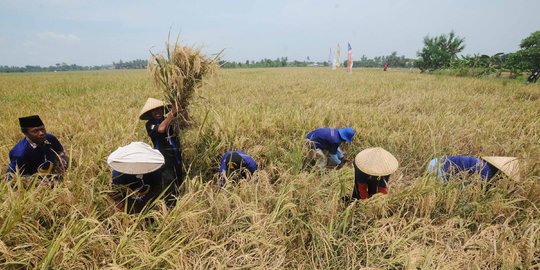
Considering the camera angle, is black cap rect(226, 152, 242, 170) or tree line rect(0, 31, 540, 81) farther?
tree line rect(0, 31, 540, 81)

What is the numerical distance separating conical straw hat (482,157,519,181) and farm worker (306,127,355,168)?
1.39m

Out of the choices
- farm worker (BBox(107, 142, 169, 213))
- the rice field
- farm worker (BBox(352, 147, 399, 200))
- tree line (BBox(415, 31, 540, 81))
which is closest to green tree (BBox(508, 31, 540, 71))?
tree line (BBox(415, 31, 540, 81))

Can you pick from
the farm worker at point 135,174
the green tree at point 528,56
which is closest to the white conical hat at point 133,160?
the farm worker at point 135,174

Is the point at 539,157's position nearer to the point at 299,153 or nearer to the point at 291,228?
the point at 299,153

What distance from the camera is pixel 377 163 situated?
1.99 meters

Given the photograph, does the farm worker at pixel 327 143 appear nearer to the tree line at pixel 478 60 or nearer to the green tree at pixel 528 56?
the tree line at pixel 478 60

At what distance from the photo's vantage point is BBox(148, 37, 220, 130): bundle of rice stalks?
234 centimetres

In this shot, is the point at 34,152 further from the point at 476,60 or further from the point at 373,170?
the point at 476,60

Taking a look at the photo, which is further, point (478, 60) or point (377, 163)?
point (478, 60)

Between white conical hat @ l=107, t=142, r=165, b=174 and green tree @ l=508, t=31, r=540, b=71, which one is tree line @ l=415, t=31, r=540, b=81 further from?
white conical hat @ l=107, t=142, r=165, b=174

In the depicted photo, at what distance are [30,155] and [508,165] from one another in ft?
14.6

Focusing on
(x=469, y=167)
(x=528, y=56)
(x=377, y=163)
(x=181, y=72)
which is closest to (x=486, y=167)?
(x=469, y=167)

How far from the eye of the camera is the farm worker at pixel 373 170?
1952 millimetres

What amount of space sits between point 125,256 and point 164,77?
1641mm
